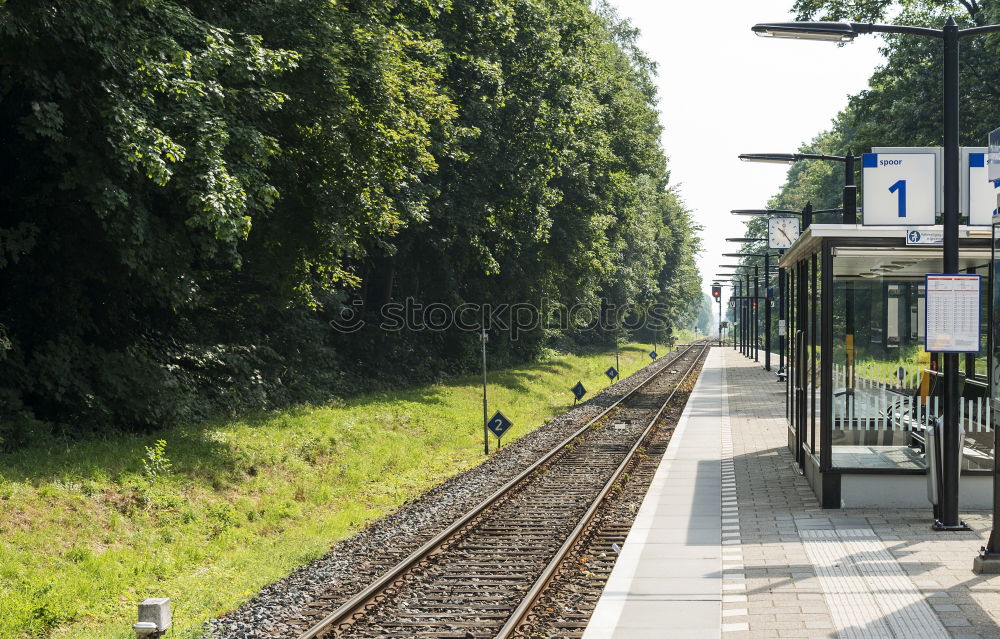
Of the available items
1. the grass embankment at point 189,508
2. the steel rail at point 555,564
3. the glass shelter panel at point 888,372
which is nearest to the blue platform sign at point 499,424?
the grass embankment at point 189,508

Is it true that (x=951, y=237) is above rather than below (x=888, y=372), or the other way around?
above

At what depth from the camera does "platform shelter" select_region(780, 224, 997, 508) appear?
484 inches

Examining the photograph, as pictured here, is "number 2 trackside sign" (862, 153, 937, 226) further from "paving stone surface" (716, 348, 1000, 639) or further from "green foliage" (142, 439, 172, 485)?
"green foliage" (142, 439, 172, 485)

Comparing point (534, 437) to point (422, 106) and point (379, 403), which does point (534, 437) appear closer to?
point (379, 403)

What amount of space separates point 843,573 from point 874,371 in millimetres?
5647

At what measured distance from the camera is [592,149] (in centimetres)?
3634

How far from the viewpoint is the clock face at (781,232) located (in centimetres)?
3350

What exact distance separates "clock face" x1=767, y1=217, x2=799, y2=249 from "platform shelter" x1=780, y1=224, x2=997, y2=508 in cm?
1831

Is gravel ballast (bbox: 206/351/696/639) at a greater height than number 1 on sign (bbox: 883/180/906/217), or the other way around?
number 1 on sign (bbox: 883/180/906/217)

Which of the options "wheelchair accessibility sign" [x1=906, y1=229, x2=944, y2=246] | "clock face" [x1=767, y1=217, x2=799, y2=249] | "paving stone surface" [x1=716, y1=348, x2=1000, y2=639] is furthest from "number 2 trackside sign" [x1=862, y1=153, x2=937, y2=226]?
"clock face" [x1=767, y1=217, x2=799, y2=249]

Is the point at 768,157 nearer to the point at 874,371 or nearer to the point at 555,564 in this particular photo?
the point at 874,371

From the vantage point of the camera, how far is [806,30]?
9.73 metres

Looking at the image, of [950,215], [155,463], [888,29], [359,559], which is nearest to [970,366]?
[950,215]

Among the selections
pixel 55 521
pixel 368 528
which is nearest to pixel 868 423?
pixel 368 528
